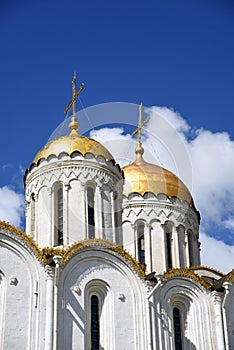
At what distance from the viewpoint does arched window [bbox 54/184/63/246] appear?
1259 inches

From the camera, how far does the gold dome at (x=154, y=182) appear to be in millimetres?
40188

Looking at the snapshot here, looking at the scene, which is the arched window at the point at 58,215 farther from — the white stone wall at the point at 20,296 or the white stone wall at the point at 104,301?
the white stone wall at the point at 20,296

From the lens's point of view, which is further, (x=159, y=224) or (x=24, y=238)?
(x=159, y=224)

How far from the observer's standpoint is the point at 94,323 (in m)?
28.9

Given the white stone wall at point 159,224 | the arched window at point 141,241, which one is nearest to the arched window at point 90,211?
the white stone wall at point 159,224

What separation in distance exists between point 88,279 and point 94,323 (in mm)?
1745

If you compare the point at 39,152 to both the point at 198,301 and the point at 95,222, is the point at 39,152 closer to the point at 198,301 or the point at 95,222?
the point at 95,222

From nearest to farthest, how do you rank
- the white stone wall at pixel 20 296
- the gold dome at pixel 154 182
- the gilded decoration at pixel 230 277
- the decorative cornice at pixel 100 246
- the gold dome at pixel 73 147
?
the white stone wall at pixel 20 296
the decorative cornice at pixel 100 246
the gilded decoration at pixel 230 277
the gold dome at pixel 73 147
the gold dome at pixel 154 182

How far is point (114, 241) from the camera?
32812 millimetres

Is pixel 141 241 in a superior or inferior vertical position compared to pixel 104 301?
superior

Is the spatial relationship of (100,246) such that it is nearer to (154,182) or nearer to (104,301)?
(104,301)

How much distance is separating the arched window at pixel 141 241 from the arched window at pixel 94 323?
9125mm

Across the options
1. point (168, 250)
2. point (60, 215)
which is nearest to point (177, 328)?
point (60, 215)

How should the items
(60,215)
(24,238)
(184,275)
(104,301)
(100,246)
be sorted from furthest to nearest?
(60,215) < (184,275) < (100,246) < (104,301) < (24,238)
